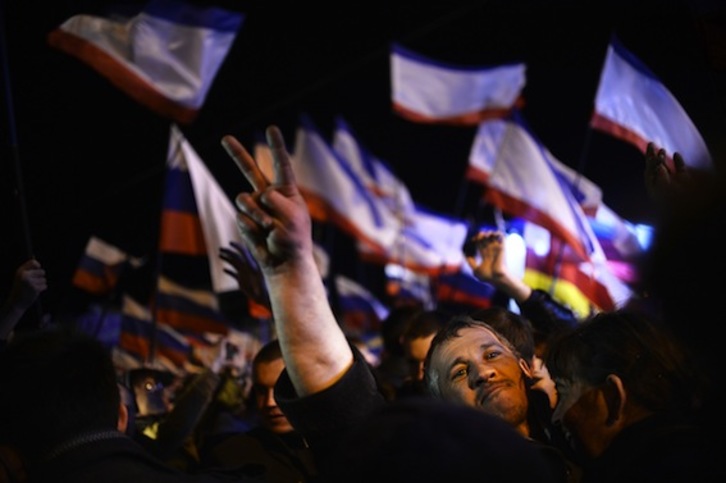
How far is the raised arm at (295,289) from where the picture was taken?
7.77 ft

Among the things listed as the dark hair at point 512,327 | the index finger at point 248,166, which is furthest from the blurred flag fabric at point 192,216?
the index finger at point 248,166

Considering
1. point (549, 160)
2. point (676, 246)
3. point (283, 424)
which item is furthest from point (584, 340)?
point (549, 160)

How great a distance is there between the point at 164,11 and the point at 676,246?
8.32 meters

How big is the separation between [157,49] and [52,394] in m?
7.07

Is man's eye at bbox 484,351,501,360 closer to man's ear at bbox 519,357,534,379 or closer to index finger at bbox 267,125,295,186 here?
man's ear at bbox 519,357,534,379

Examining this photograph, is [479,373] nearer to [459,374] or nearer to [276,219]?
[459,374]

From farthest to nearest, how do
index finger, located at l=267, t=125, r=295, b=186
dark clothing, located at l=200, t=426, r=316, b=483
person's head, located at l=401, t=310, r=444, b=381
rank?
person's head, located at l=401, t=310, r=444, b=381
dark clothing, located at l=200, t=426, r=316, b=483
index finger, located at l=267, t=125, r=295, b=186

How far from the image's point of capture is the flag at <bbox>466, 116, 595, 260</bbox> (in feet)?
28.0

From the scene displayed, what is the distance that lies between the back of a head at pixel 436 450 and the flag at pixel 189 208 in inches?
347

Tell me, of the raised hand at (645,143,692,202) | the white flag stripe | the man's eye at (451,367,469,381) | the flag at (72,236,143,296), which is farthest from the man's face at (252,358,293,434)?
the flag at (72,236,143,296)

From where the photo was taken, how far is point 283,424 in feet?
16.2

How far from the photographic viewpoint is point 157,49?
9289 millimetres

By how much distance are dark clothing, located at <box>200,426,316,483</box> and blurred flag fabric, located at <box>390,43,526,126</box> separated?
7478 mm

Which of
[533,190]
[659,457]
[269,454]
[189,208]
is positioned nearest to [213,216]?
[189,208]
